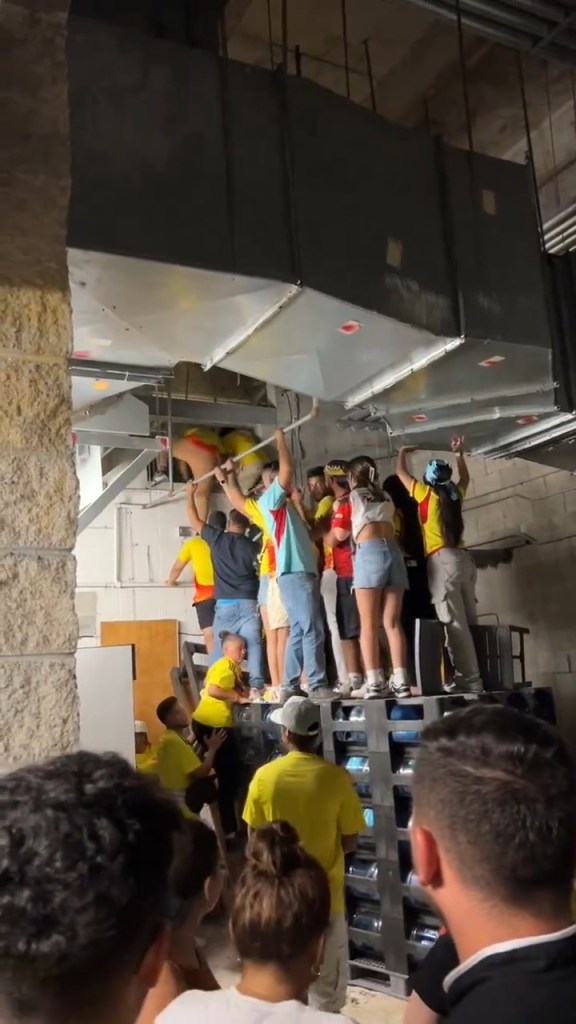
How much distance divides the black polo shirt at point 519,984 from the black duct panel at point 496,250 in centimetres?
297

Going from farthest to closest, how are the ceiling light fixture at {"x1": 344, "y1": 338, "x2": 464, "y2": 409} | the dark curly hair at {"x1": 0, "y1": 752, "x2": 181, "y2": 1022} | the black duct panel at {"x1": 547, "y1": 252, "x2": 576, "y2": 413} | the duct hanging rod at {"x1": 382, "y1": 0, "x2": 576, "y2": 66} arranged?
the black duct panel at {"x1": 547, "y1": 252, "x2": 576, "y2": 413} < the duct hanging rod at {"x1": 382, "y1": 0, "x2": 576, "y2": 66} < the ceiling light fixture at {"x1": 344, "y1": 338, "x2": 464, "y2": 409} < the dark curly hair at {"x1": 0, "y1": 752, "x2": 181, "y2": 1022}

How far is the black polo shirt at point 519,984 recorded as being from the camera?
0.95 meters

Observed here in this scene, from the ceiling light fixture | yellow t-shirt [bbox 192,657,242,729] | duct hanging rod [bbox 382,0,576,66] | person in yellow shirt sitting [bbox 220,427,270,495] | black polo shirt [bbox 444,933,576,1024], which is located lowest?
black polo shirt [bbox 444,933,576,1024]

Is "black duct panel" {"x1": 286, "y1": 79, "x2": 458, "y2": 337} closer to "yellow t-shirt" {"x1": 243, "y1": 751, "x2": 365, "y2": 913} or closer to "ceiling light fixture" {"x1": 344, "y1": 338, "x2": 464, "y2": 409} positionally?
"ceiling light fixture" {"x1": 344, "y1": 338, "x2": 464, "y2": 409}

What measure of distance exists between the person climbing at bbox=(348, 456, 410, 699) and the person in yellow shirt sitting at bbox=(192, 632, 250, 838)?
96 cm

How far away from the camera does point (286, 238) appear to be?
3.05m

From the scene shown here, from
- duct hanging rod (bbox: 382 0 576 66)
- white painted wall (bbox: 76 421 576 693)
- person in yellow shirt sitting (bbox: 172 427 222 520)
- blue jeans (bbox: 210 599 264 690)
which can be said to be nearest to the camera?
duct hanging rod (bbox: 382 0 576 66)

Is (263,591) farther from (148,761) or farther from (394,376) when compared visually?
(394,376)

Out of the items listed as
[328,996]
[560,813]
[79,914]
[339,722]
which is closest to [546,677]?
[339,722]

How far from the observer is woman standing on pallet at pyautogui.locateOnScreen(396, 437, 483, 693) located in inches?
204

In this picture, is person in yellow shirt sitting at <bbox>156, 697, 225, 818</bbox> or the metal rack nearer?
the metal rack

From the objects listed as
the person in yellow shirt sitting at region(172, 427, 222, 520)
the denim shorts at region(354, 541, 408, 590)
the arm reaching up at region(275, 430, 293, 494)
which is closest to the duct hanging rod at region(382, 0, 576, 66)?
the arm reaching up at region(275, 430, 293, 494)

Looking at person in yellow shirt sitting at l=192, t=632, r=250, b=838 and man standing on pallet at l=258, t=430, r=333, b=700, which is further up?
man standing on pallet at l=258, t=430, r=333, b=700

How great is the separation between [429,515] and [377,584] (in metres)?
0.68
